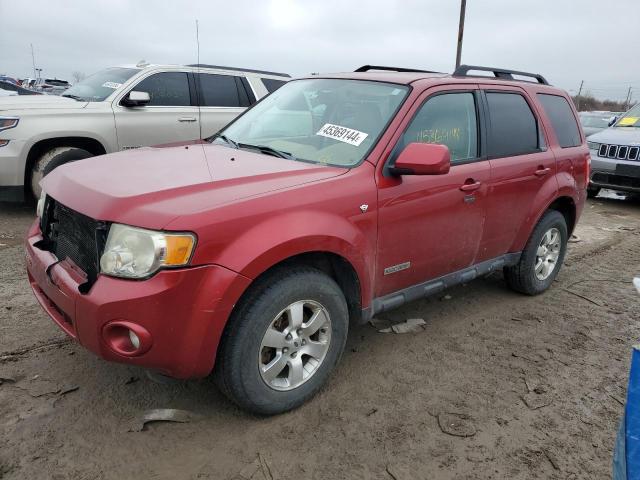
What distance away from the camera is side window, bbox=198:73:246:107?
721cm

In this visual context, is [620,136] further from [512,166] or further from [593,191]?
[512,166]

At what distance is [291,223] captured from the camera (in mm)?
2436

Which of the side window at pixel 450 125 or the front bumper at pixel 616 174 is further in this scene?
the front bumper at pixel 616 174

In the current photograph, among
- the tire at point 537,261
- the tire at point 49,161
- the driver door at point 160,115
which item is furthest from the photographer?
the driver door at point 160,115

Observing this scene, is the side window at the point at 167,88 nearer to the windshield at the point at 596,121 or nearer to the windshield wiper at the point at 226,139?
the windshield wiper at the point at 226,139

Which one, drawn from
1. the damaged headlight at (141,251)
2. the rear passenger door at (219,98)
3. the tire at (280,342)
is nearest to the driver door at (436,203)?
the tire at (280,342)

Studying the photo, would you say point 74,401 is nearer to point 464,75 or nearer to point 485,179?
point 485,179

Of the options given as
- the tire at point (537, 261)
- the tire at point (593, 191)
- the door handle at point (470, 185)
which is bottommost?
the tire at point (593, 191)

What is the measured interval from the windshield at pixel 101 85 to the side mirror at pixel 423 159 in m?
5.17

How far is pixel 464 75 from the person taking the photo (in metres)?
3.84

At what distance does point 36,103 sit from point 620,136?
911cm

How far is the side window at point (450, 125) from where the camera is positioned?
3164 millimetres

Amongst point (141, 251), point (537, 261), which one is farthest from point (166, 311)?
point (537, 261)

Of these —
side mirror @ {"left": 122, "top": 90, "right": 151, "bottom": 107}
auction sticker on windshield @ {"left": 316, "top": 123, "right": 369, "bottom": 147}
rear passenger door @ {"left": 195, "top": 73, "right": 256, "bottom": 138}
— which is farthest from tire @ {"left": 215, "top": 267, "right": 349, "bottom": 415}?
rear passenger door @ {"left": 195, "top": 73, "right": 256, "bottom": 138}
